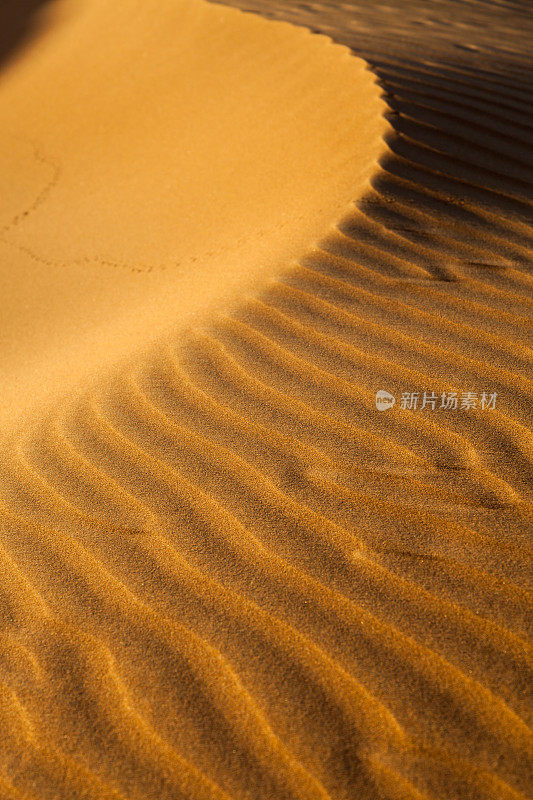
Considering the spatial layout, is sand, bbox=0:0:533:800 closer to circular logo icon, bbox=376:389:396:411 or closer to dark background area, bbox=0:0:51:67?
circular logo icon, bbox=376:389:396:411

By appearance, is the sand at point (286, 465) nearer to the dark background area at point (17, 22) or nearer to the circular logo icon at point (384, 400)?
the circular logo icon at point (384, 400)

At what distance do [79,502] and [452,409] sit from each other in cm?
109

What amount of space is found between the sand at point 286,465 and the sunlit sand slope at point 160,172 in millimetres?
25

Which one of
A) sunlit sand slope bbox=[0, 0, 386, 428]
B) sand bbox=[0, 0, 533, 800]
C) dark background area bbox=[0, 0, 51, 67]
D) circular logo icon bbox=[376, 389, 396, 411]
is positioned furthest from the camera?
dark background area bbox=[0, 0, 51, 67]

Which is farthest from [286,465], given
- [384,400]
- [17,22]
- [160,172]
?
[17,22]

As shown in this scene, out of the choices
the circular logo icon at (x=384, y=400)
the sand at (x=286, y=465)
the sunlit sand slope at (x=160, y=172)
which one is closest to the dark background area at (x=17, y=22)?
the sunlit sand slope at (x=160, y=172)

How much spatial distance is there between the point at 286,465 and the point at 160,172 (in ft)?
9.34

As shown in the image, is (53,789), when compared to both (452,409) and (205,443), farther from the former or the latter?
(452,409)

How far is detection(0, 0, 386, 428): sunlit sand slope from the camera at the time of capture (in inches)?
116

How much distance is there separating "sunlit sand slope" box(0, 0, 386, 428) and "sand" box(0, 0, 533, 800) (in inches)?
1.0

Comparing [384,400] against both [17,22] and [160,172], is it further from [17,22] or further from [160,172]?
[17,22]

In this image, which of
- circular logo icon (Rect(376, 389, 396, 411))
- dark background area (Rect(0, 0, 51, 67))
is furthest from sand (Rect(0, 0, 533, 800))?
dark background area (Rect(0, 0, 51, 67))

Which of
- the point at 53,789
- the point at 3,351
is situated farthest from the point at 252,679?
the point at 3,351

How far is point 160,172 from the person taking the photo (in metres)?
4.26
